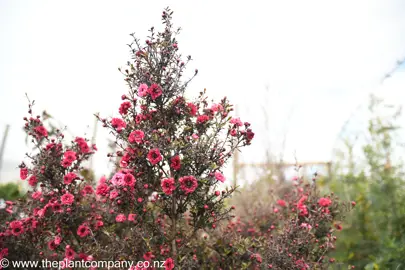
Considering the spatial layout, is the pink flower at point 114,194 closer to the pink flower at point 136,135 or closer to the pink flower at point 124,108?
the pink flower at point 136,135

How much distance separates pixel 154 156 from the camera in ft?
6.40

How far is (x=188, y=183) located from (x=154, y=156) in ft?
0.98

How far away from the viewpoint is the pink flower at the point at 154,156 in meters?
1.94

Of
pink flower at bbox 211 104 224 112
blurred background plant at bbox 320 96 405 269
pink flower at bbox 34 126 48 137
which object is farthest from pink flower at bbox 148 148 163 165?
blurred background plant at bbox 320 96 405 269

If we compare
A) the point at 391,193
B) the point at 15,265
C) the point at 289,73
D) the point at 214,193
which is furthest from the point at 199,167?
the point at 289,73

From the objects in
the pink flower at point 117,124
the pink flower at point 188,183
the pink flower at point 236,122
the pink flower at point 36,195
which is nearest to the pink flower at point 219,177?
the pink flower at point 188,183

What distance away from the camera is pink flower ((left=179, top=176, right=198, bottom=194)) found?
1.92 metres

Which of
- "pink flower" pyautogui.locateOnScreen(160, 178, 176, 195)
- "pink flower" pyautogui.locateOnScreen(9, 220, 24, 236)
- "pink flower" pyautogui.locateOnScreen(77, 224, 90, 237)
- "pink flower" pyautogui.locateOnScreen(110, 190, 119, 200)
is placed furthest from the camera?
"pink flower" pyautogui.locateOnScreen(9, 220, 24, 236)

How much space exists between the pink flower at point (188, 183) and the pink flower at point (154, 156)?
209 millimetres

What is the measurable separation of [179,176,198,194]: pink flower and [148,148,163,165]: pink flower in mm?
209

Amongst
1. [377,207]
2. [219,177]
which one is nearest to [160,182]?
[219,177]

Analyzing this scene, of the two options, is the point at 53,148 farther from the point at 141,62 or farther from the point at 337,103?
the point at 337,103

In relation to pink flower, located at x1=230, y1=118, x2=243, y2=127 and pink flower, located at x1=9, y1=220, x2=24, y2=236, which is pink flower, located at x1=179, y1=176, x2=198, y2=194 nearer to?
pink flower, located at x1=230, y1=118, x2=243, y2=127

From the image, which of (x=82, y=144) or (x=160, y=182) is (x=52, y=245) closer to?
(x=82, y=144)
